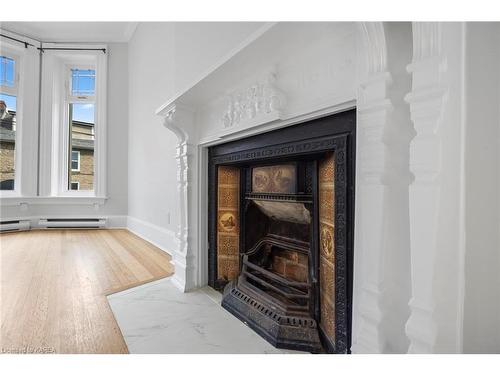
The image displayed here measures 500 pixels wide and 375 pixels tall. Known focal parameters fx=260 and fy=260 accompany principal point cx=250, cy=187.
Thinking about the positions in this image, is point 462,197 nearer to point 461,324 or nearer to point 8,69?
point 461,324

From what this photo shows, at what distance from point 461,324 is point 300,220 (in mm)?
785

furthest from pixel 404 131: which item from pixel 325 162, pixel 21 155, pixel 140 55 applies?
pixel 21 155

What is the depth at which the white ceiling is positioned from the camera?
3.76 metres

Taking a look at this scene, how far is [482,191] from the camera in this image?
24.1 inches

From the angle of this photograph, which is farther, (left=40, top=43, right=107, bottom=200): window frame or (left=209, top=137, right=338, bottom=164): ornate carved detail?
(left=40, top=43, right=107, bottom=200): window frame

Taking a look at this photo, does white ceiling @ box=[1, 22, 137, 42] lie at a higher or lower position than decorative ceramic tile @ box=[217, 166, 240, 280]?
higher

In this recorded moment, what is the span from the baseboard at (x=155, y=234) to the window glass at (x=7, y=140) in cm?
188

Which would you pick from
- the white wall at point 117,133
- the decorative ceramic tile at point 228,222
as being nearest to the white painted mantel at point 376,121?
the decorative ceramic tile at point 228,222

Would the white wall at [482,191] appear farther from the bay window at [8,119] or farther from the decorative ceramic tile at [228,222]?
the bay window at [8,119]

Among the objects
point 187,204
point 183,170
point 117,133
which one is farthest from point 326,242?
point 117,133

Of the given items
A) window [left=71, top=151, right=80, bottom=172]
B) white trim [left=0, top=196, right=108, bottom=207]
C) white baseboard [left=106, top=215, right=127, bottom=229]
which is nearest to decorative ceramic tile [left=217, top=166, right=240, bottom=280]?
white baseboard [left=106, top=215, right=127, bottom=229]

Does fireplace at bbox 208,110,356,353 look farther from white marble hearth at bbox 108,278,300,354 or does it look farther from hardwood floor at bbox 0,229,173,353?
hardwood floor at bbox 0,229,173,353

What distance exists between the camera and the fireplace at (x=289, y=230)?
961 millimetres

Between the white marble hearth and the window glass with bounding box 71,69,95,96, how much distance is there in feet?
12.6
